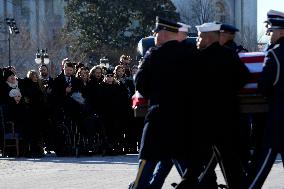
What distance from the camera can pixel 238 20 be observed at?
288 feet

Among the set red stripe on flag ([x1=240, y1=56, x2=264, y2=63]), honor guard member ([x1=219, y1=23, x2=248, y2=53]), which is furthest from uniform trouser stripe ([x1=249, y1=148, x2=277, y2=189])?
red stripe on flag ([x1=240, y1=56, x2=264, y2=63])

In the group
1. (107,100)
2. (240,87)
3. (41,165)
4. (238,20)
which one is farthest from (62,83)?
(238,20)

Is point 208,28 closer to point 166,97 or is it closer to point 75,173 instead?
point 166,97

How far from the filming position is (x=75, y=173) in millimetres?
13750

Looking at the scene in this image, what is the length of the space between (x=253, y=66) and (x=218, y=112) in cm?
150

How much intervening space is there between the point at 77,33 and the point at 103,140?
4922cm

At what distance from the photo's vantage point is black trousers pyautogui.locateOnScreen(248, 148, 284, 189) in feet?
29.1

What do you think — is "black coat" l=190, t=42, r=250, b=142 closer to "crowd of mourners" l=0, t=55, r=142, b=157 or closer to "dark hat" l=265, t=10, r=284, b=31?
"dark hat" l=265, t=10, r=284, b=31

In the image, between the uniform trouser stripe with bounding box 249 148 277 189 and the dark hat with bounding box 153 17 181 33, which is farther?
the dark hat with bounding box 153 17 181 33

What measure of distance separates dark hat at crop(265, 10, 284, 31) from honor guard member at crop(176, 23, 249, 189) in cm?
48

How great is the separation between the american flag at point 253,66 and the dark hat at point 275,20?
615 mm

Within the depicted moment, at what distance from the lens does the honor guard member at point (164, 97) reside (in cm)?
871

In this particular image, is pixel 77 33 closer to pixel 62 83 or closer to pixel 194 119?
pixel 62 83

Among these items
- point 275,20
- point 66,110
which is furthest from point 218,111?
point 66,110
